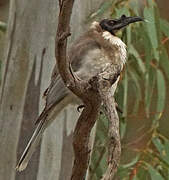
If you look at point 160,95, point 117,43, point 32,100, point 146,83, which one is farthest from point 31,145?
point 146,83

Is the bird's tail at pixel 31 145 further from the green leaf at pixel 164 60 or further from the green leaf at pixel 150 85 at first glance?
the green leaf at pixel 164 60

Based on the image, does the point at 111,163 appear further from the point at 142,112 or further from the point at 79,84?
the point at 142,112

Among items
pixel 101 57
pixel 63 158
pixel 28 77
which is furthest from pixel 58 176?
pixel 101 57

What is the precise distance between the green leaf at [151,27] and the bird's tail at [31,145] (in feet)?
2.26

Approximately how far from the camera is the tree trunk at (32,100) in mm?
2949

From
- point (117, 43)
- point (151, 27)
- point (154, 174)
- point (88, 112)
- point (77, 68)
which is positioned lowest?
point (154, 174)

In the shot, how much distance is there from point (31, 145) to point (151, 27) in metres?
0.77

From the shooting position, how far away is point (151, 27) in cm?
318

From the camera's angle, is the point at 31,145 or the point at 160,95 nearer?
the point at 31,145

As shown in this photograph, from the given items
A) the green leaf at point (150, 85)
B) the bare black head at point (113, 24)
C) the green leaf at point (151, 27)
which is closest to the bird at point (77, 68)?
the bare black head at point (113, 24)

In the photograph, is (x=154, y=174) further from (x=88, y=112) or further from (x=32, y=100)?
(x=88, y=112)

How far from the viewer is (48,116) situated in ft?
8.76

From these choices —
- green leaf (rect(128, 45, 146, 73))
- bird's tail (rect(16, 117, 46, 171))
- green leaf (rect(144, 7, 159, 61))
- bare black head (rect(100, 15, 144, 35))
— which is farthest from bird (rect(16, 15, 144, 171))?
green leaf (rect(128, 45, 146, 73))

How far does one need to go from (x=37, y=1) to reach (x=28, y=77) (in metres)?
0.28
